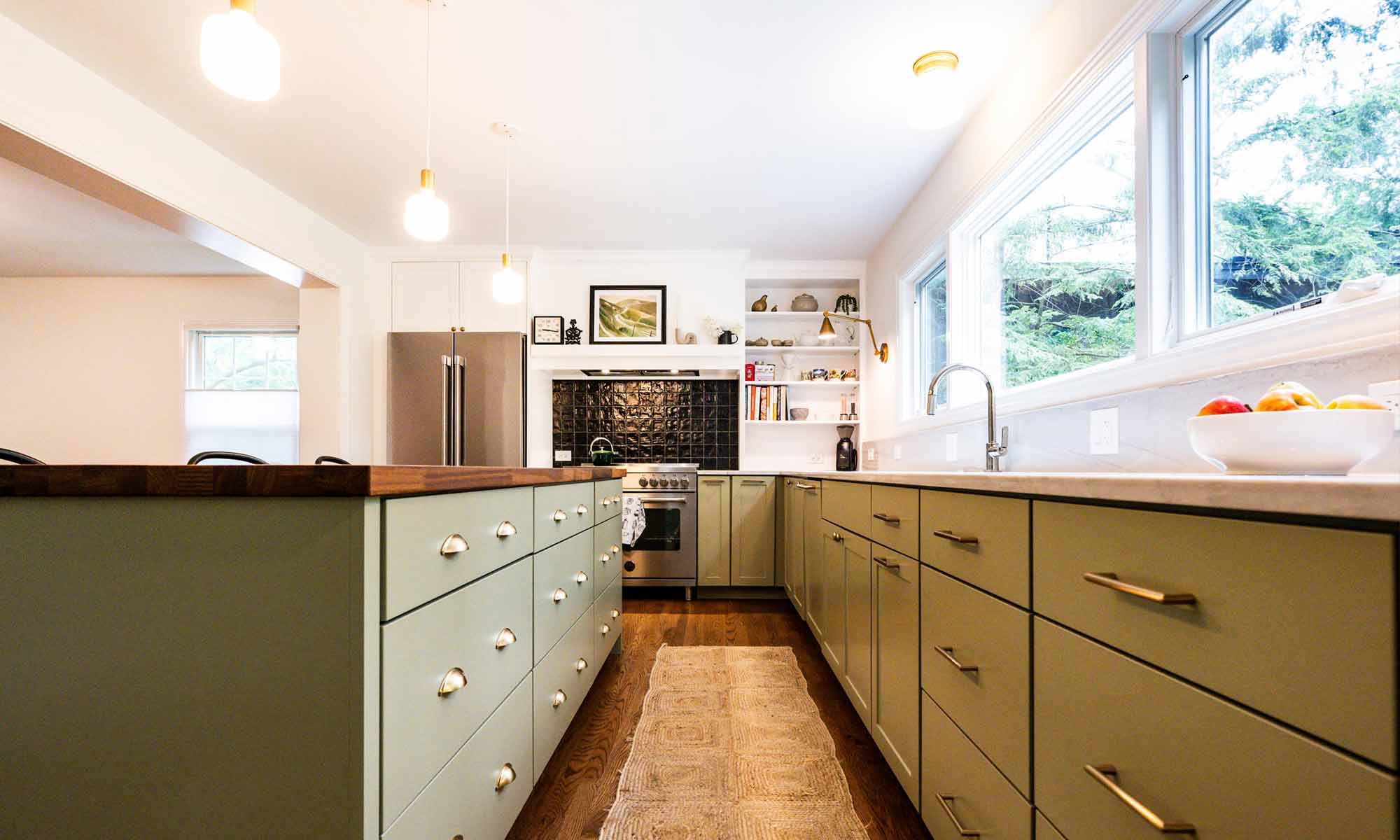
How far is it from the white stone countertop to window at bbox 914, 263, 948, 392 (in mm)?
2525

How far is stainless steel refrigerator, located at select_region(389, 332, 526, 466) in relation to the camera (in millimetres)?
4395

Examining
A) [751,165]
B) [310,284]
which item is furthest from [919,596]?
[310,284]

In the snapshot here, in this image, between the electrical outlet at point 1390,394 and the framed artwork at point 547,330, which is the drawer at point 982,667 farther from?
the framed artwork at point 547,330

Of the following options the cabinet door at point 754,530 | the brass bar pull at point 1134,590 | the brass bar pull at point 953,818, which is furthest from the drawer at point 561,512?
the cabinet door at point 754,530

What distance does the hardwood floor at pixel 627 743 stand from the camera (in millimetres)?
1543

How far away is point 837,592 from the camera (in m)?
2.38

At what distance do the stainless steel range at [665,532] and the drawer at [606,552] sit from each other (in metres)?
1.30

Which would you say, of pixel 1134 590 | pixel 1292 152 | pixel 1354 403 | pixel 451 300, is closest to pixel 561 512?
pixel 1134 590

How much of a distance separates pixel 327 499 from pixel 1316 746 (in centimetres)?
106

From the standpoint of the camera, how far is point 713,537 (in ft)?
14.0

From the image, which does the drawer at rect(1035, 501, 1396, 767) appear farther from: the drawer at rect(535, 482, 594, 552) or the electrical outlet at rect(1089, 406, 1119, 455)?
the drawer at rect(535, 482, 594, 552)

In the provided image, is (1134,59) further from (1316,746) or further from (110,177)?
(110,177)

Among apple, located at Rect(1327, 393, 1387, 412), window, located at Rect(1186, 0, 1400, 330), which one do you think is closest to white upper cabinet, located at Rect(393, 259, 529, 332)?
window, located at Rect(1186, 0, 1400, 330)

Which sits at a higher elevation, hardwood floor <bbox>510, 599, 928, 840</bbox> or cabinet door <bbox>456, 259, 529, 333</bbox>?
cabinet door <bbox>456, 259, 529, 333</bbox>
